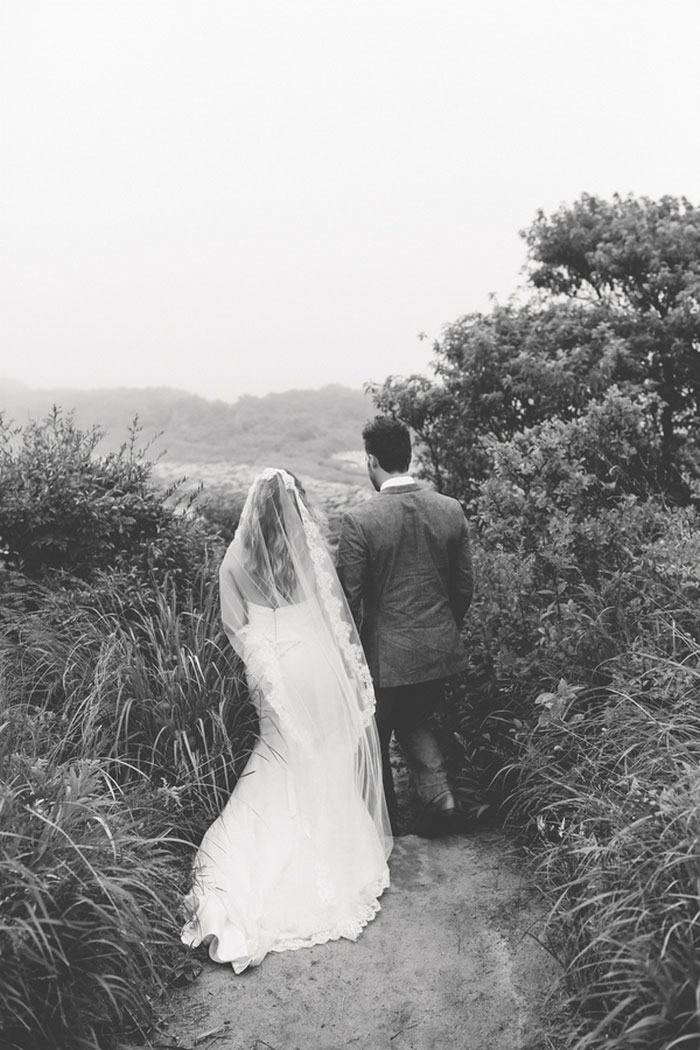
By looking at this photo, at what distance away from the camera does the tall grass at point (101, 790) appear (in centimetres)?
261

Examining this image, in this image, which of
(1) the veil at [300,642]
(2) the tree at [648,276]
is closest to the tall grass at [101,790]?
(1) the veil at [300,642]

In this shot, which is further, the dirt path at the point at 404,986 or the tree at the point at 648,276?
the tree at the point at 648,276

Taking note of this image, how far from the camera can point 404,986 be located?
3.14 metres

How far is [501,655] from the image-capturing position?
441 cm

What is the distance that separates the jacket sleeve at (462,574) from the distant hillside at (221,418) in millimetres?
11341

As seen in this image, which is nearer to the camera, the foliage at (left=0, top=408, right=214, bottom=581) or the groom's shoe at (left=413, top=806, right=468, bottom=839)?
the groom's shoe at (left=413, top=806, right=468, bottom=839)

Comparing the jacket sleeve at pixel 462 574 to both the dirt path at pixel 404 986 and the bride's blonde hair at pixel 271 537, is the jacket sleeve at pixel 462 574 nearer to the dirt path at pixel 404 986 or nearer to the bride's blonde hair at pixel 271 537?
the bride's blonde hair at pixel 271 537

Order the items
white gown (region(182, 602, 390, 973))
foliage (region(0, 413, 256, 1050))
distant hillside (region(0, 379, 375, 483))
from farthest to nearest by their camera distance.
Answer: distant hillside (region(0, 379, 375, 483))
white gown (region(182, 602, 390, 973))
foliage (region(0, 413, 256, 1050))

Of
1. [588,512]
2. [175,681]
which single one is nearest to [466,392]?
[588,512]

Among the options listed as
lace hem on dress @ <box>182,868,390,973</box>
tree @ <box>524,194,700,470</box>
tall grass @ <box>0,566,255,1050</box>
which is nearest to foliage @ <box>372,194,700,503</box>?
tree @ <box>524,194,700,470</box>

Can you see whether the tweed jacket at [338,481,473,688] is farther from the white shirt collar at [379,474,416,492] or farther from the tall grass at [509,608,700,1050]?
the tall grass at [509,608,700,1050]

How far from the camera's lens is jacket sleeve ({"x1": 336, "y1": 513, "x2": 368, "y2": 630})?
13.8 feet

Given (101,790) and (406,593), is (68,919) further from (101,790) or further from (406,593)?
(406,593)

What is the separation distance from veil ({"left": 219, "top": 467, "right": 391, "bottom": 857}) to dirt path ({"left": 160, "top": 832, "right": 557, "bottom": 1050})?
60cm
